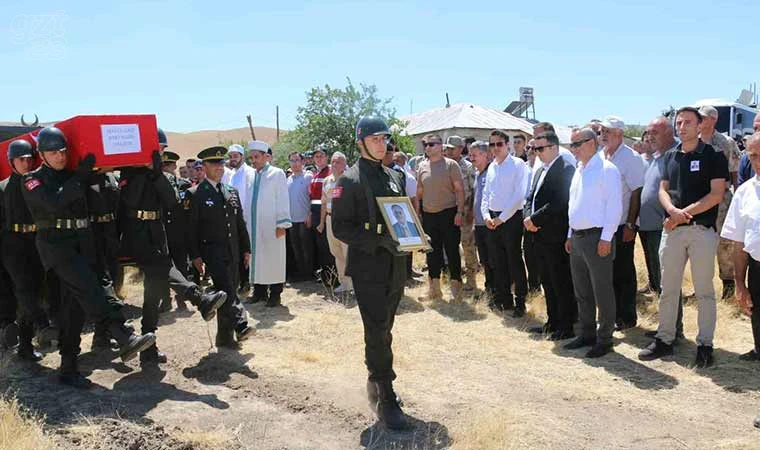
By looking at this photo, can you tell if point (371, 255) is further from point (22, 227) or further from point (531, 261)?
point (531, 261)

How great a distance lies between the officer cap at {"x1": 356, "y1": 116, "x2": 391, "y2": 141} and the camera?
15.6 ft

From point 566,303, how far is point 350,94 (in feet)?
87.2

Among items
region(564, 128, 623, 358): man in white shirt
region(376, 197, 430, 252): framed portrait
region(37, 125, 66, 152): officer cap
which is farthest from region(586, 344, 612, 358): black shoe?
region(37, 125, 66, 152): officer cap

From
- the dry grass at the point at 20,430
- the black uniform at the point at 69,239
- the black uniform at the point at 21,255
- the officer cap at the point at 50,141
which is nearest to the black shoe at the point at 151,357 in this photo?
the black uniform at the point at 69,239

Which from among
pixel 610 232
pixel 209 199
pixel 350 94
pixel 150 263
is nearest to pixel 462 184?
pixel 610 232

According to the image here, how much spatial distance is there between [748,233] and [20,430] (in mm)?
5742

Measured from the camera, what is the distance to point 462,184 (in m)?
8.73

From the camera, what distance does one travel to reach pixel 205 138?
90625mm

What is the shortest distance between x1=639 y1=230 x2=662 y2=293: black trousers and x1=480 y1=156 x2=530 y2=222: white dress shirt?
4.91ft

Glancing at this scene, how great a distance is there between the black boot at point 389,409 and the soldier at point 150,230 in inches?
84.1

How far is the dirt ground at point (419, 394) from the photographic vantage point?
14.9ft

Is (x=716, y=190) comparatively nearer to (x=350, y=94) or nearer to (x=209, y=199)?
(x=209, y=199)

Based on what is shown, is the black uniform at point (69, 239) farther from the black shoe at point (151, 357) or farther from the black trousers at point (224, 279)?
the black trousers at point (224, 279)

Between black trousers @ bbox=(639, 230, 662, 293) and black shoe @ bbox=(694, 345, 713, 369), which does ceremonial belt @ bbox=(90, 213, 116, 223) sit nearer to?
black shoe @ bbox=(694, 345, 713, 369)
